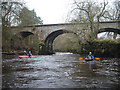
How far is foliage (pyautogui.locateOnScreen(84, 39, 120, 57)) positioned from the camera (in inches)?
795

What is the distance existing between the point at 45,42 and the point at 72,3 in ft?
46.1

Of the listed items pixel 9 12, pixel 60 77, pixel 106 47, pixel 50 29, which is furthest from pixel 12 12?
pixel 60 77

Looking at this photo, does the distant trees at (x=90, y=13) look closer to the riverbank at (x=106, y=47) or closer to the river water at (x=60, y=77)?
the riverbank at (x=106, y=47)

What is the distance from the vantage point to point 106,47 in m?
21.6

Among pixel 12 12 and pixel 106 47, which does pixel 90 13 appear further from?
pixel 12 12

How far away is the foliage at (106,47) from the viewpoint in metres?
20.2

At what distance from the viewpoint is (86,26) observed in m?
24.1

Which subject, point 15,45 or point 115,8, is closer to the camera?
point 115,8

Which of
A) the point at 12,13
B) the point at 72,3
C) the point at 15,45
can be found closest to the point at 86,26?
the point at 72,3

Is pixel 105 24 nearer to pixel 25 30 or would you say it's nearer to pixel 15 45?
pixel 25 30

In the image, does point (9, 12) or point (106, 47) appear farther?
point (9, 12)

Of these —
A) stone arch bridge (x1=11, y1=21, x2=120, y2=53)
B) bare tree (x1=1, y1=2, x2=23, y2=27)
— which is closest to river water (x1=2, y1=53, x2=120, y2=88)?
bare tree (x1=1, y1=2, x2=23, y2=27)

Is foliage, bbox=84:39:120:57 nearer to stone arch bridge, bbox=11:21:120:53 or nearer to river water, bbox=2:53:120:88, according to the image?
stone arch bridge, bbox=11:21:120:53

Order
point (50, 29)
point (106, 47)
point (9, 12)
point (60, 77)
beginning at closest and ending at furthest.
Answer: point (60, 77)
point (106, 47)
point (9, 12)
point (50, 29)
